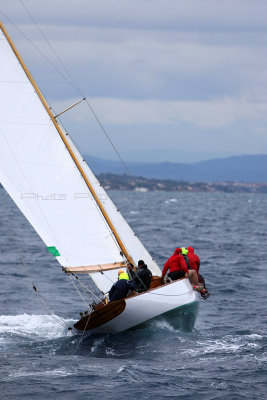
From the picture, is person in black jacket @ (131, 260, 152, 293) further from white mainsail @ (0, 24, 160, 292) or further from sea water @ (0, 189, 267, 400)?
sea water @ (0, 189, 267, 400)

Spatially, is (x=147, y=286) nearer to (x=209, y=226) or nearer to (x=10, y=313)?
(x=10, y=313)

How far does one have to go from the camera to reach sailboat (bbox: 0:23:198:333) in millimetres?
19953

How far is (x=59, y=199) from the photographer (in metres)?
20.4

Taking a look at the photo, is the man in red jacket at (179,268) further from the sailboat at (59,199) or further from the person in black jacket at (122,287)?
the person in black jacket at (122,287)

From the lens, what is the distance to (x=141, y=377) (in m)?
16.5

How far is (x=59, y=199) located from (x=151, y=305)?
373 centimetres

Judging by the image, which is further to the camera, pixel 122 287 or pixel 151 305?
pixel 122 287

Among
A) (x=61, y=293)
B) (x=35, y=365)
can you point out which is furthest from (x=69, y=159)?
(x=61, y=293)

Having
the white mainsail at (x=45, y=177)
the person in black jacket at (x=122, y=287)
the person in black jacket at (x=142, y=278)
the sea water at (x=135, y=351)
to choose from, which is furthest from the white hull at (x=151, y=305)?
the white mainsail at (x=45, y=177)

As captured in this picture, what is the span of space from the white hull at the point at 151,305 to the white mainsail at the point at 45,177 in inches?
56.9

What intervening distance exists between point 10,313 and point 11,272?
417 inches
